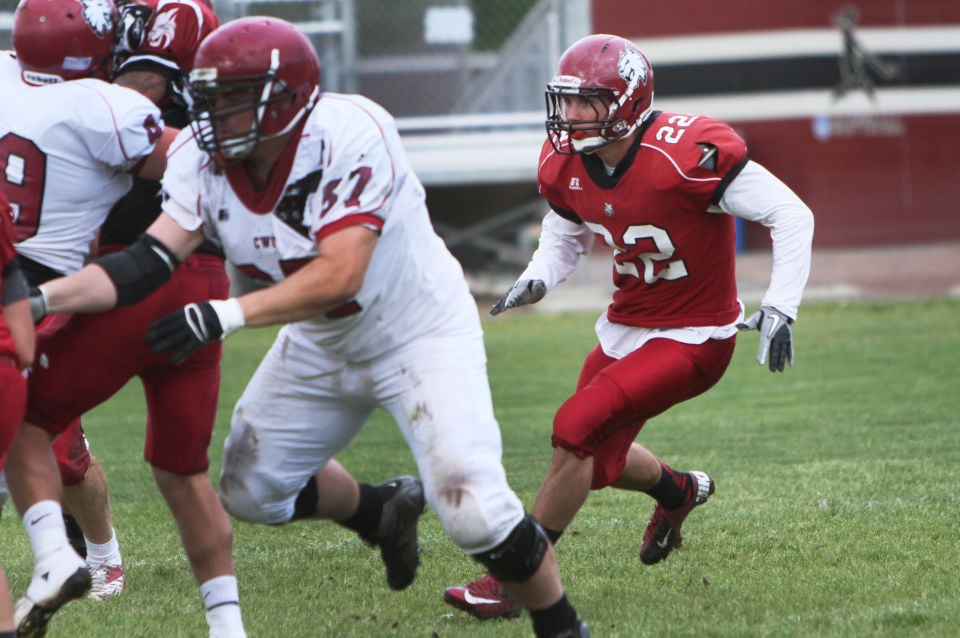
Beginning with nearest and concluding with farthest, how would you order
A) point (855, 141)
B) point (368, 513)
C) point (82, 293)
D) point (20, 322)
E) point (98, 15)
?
point (20, 322) < point (82, 293) < point (98, 15) < point (368, 513) < point (855, 141)

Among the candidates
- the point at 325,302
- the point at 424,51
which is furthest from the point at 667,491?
the point at 424,51

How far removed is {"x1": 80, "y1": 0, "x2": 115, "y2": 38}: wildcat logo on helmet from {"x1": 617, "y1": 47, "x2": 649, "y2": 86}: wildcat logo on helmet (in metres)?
1.77

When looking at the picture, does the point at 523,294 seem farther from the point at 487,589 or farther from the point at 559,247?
the point at 487,589

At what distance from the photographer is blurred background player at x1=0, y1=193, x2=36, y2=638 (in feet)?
11.2

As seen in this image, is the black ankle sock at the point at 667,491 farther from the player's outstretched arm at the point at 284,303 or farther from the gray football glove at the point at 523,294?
the player's outstretched arm at the point at 284,303

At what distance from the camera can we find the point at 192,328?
3.34 meters

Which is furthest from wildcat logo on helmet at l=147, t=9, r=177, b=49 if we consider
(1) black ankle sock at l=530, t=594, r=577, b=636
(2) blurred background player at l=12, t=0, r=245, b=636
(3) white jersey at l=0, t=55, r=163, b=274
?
(1) black ankle sock at l=530, t=594, r=577, b=636

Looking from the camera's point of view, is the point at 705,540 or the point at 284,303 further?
the point at 705,540

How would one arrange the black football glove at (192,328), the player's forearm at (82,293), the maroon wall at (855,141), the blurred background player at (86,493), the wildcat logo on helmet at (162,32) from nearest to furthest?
the black football glove at (192,328)
the player's forearm at (82,293)
the wildcat logo on helmet at (162,32)
the blurred background player at (86,493)
the maroon wall at (855,141)

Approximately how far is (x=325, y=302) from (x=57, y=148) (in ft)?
3.74

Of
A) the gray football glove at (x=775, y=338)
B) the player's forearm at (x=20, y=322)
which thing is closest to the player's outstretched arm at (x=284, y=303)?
the player's forearm at (x=20, y=322)

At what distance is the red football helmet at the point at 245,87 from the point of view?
3.51 metres

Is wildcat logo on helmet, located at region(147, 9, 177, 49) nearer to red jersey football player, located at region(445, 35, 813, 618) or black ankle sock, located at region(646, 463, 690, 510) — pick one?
red jersey football player, located at region(445, 35, 813, 618)

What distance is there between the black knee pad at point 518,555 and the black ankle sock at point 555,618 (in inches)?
5.4
